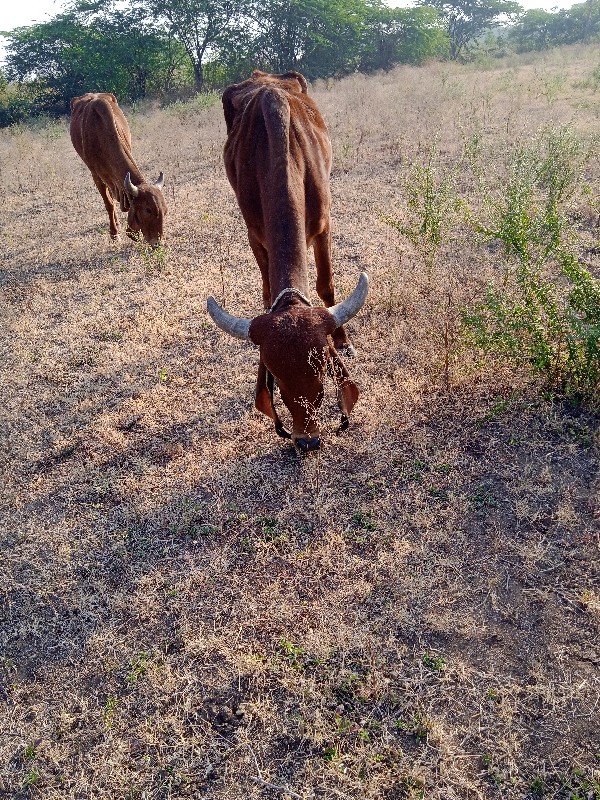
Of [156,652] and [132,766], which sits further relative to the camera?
[156,652]

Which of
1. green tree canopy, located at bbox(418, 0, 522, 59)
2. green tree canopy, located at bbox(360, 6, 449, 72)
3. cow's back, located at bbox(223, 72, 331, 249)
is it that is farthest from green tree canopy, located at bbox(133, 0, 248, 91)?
cow's back, located at bbox(223, 72, 331, 249)

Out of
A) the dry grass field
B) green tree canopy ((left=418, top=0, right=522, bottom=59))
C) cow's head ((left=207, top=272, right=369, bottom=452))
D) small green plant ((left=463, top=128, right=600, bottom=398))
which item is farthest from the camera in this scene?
green tree canopy ((left=418, top=0, right=522, bottom=59))

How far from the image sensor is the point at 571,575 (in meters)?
3.05

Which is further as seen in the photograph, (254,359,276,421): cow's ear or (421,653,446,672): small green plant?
(254,359,276,421): cow's ear

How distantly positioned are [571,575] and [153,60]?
2481 centimetres

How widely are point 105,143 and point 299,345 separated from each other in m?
6.74

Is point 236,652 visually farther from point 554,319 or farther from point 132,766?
point 554,319

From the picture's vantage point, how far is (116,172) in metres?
7.93

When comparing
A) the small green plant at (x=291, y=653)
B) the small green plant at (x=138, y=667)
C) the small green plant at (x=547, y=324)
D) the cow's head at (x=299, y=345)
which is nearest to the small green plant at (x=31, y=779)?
the small green plant at (x=138, y=667)

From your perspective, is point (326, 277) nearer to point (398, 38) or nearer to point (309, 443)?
point (309, 443)

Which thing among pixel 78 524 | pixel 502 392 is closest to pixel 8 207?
pixel 78 524

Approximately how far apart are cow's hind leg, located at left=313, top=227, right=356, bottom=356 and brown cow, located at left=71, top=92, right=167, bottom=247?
3.49 metres

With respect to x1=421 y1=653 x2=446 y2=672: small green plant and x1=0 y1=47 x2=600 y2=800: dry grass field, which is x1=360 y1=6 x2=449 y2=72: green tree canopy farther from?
x1=421 y1=653 x2=446 y2=672: small green plant

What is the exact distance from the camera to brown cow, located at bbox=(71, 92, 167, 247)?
7324 millimetres
